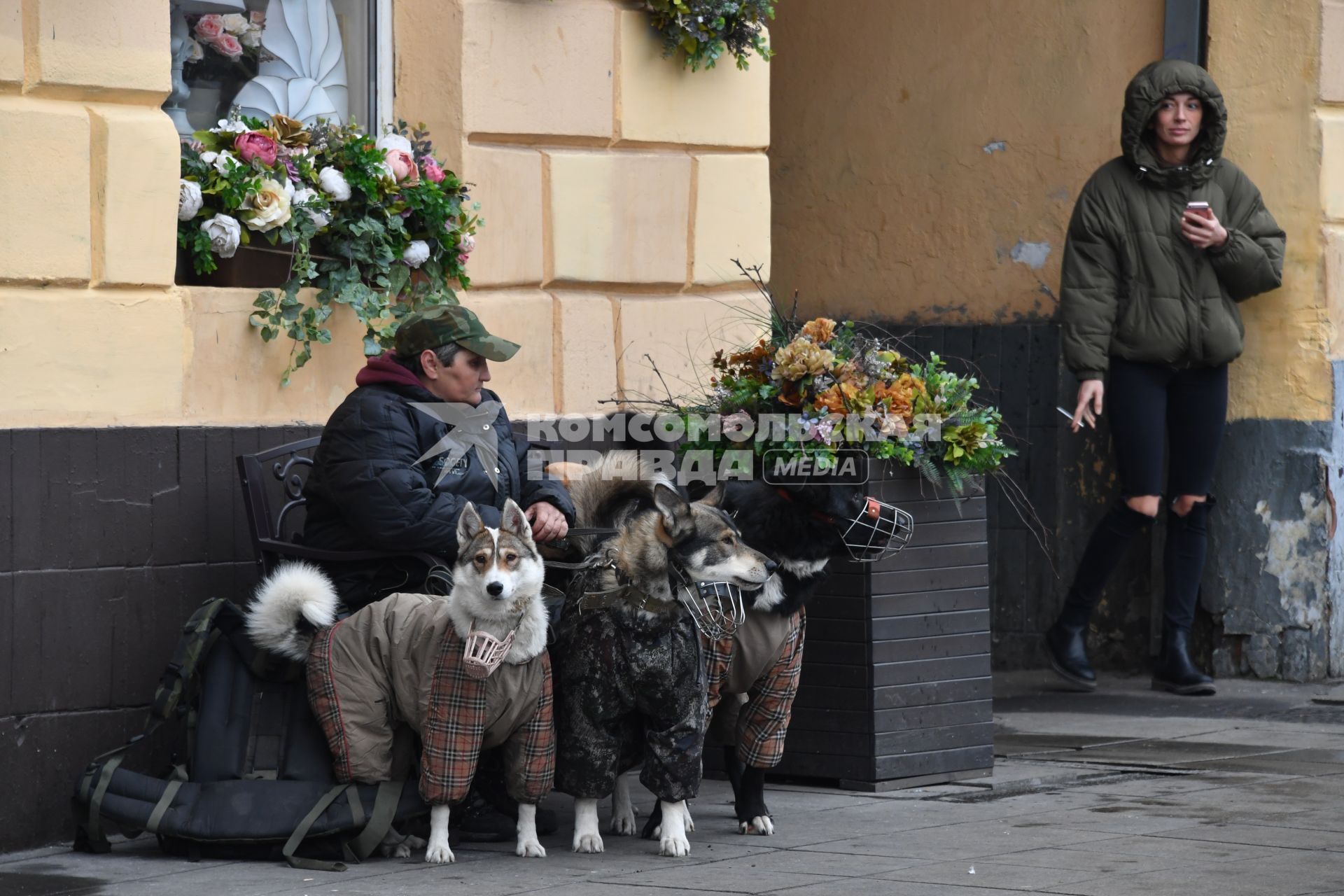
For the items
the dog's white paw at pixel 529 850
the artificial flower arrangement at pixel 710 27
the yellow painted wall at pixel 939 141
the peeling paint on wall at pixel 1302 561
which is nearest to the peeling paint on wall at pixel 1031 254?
the yellow painted wall at pixel 939 141

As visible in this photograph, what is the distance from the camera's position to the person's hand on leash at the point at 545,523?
5441mm

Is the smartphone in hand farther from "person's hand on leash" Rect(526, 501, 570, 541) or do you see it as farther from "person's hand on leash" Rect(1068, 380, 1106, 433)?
"person's hand on leash" Rect(526, 501, 570, 541)

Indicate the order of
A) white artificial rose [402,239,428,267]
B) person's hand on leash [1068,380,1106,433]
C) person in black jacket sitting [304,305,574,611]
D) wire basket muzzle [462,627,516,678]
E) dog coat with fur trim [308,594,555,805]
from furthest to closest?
person's hand on leash [1068,380,1106,433] < white artificial rose [402,239,428,267] < person in black jacket sitting [304,305,574,611] < dog coat with fur trim [308,594,555,805] < wire basket muzzle [462,627,516,678]

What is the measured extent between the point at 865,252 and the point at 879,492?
12.7 ft

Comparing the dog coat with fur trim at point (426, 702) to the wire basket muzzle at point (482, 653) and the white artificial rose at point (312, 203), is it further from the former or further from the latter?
the white artificial rose at point (312, 203)

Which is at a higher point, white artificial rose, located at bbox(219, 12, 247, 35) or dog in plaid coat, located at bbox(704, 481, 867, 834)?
white artificial rose, located at bbox(219, 12, 247, 35)

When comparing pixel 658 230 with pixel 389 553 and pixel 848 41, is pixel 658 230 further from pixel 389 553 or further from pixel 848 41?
pixel 848 41

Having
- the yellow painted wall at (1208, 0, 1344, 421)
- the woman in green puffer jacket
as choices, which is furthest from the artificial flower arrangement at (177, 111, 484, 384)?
the yellow painted wall at (1208, 0, 1344, 421)

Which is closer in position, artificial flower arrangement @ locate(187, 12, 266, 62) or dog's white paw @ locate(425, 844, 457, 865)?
dog's white paw @ locate(425, 844, 457, 865)

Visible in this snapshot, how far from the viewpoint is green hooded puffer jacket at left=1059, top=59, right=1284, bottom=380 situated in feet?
26.1

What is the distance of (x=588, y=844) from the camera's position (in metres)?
5.16

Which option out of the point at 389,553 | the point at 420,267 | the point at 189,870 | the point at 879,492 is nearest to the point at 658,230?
the point at 420,267

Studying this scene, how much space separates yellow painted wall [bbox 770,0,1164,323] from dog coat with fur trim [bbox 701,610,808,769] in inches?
162

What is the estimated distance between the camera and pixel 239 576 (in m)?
5.78
